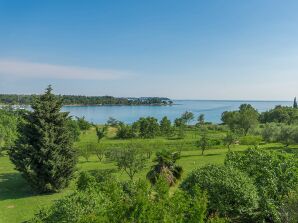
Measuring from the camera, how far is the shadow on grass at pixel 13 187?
39.1 metres

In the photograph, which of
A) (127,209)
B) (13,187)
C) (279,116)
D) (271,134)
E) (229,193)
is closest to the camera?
(127,209)

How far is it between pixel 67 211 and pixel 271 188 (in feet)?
48.9

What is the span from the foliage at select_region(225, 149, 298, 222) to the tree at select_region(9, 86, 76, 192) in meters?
20.9

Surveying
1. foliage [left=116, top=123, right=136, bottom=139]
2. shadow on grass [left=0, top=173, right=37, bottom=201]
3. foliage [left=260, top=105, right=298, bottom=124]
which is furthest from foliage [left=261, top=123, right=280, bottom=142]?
shadow on grass [left=0, top=173, right=37, bottom=201]

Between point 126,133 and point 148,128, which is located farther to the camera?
point 126,133

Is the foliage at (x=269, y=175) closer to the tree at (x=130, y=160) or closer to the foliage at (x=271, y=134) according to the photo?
the tree at (x=130, y=160)

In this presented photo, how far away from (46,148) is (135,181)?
14.6 m

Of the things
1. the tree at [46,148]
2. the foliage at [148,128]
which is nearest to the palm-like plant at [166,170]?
the tree at [46,148]

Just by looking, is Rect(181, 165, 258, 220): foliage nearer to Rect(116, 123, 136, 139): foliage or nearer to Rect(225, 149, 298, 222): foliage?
Rect(225, 149, 298, 222): foliage

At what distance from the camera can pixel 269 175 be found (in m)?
24.7

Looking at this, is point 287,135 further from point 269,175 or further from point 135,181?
point 135,181

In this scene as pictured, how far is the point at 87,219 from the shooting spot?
14.0m

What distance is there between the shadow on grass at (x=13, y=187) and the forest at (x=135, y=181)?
0.11 meters

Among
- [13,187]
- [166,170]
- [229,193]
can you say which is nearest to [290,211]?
[229,193]
